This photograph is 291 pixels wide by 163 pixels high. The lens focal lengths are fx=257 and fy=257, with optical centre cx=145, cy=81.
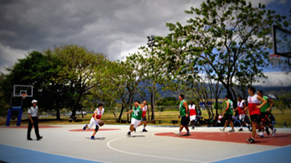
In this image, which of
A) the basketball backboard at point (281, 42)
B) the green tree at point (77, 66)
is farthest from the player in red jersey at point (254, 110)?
the green tree at point (77, 66)

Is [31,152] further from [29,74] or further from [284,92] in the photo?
[29,74]

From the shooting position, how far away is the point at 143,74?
34219mm

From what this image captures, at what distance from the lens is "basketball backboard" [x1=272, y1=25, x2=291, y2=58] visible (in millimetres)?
9804

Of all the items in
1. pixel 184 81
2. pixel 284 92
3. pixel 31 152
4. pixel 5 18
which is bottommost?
pixel 31 152

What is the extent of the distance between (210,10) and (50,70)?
28404 mm

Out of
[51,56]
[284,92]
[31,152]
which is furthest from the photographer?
[51,56]

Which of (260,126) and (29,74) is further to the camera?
(29,74)

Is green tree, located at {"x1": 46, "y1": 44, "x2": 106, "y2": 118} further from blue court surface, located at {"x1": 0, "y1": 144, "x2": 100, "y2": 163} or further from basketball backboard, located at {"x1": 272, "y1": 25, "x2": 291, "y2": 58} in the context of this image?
basketball backboard, located at {"x1": 272, "y1": 25, "x2": 291, "y2": 58}

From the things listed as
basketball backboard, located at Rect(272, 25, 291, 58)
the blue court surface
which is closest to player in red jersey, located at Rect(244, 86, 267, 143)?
basketball backboard, located at Rect(272, 25, 291, 58)

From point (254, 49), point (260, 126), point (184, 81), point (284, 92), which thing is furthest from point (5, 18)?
point (254, 49)

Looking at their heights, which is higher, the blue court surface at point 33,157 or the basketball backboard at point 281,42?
the basketball backboard at point 281,42

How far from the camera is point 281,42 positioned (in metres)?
10.2

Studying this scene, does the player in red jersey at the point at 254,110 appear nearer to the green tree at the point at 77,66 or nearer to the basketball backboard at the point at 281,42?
the basketball backboard at the point at 281,42

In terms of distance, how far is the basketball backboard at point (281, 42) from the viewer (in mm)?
9804
